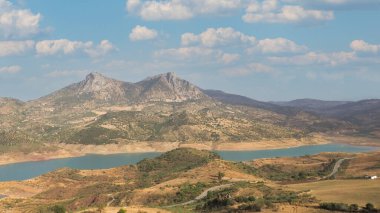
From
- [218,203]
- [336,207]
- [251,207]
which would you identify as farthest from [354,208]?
[218,203]

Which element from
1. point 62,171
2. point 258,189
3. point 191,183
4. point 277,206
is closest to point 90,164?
point 62,171

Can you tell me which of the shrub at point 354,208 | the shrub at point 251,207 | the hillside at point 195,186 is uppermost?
the shrub at point 354,208

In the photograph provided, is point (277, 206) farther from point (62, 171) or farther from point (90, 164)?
point (90, 164)

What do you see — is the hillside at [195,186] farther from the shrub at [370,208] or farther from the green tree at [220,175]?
the shrub at [370,208]

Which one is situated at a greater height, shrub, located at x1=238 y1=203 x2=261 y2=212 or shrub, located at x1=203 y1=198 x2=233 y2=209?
shrub, located at x1=238 y1=203 x2=261 y2=212

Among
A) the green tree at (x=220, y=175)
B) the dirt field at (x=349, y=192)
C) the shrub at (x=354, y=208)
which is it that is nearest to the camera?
the shrub at (x=354, y=208)

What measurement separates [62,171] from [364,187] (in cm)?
9656

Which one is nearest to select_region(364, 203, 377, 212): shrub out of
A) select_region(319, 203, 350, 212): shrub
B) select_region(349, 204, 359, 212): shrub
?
select_region(349, 204, 359, 212): shrub

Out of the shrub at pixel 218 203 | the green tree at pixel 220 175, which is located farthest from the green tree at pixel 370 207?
the green tree at pixel 220 175

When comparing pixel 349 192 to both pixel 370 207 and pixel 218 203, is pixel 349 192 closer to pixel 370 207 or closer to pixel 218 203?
pixel 370 207

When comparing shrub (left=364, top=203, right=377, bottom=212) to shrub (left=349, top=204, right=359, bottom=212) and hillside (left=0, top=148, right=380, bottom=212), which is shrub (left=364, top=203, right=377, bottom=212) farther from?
hillside (left=0, top=148, right=380, bottom=212)

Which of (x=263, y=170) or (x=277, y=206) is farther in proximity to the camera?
(x=263, y=170)

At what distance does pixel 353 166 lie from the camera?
119 metres

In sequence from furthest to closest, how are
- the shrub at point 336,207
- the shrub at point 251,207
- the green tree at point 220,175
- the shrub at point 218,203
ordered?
the green tree at point 220,175
the shrub at point 218,203
the shrub at point 251,207
the shrub at point 336,207
